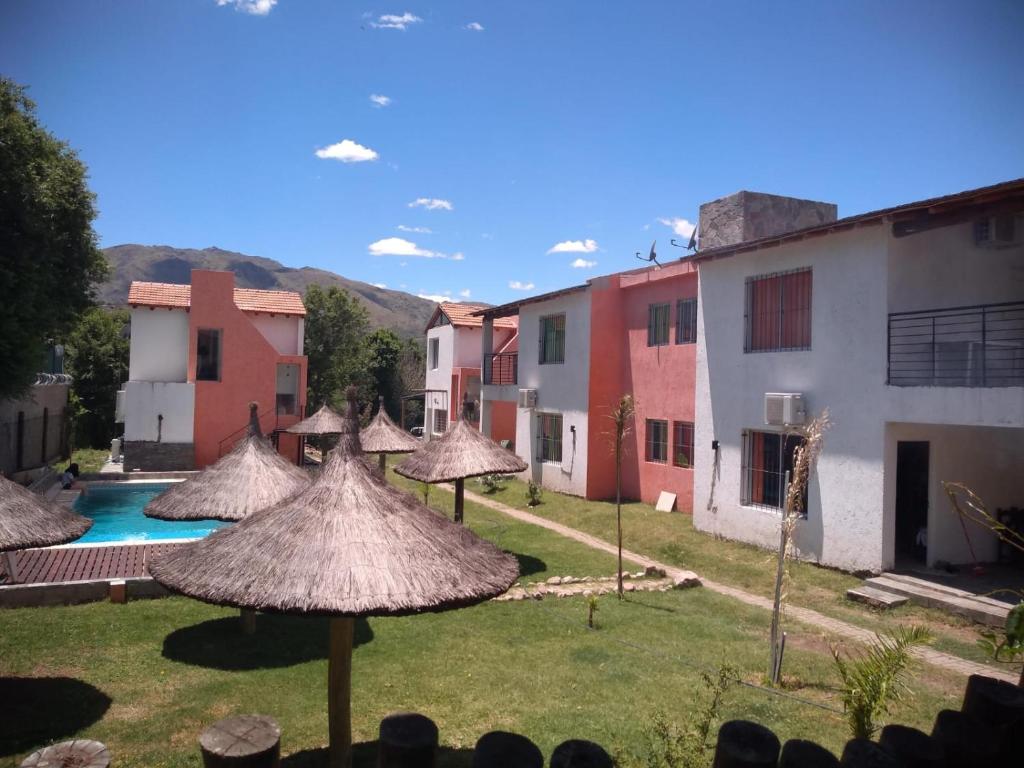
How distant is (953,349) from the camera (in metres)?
12.0

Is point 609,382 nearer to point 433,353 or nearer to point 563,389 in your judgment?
point 563,389

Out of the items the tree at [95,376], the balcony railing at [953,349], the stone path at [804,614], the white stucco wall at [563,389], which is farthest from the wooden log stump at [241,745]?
the tree at [95,376]

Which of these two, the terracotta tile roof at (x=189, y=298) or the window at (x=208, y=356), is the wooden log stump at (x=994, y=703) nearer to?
the window at (x=208, y=356)

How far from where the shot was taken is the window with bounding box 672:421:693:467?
17.4 meters

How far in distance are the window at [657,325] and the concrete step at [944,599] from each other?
8.71 m

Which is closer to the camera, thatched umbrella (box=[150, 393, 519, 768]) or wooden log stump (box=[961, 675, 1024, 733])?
wooden log stump (box=[961, 675, 1024, 733])

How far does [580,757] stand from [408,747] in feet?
2.63

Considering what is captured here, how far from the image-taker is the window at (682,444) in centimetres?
1736

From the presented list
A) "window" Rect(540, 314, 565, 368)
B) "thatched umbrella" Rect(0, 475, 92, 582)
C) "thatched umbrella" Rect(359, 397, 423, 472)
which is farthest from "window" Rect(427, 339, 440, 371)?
"thatched umbrella" Rect(0, 475, 92, 582)

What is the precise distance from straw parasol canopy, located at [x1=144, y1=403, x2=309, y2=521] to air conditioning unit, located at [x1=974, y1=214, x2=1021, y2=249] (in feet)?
39.5

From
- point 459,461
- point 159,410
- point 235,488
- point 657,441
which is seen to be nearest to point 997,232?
point 657,441

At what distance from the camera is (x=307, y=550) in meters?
5.02

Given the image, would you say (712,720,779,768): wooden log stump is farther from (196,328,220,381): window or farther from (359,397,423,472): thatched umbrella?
(196,328,220,381): window

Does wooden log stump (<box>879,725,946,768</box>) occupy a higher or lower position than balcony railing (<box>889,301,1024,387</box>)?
lower
